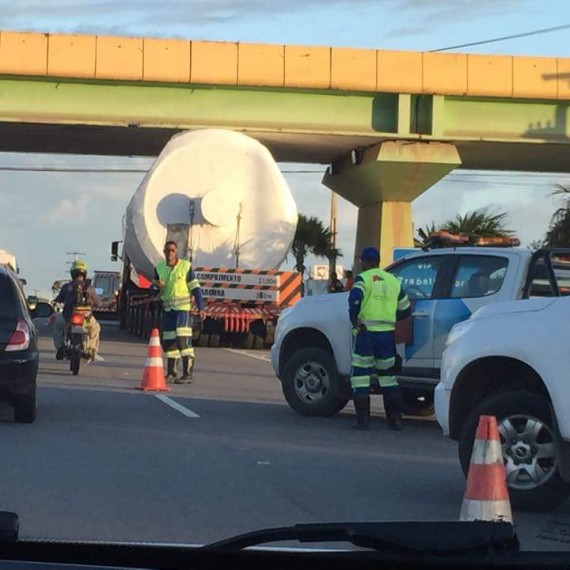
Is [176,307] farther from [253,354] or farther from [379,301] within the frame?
[253,354]

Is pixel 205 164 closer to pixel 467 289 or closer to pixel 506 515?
pixel 467 289

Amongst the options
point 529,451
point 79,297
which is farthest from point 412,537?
point 79,297

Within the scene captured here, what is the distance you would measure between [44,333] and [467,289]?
2189 centimetres

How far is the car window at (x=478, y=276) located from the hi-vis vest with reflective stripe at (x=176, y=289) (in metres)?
5.52

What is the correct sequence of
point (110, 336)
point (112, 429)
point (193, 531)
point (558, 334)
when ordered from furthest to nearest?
point (110, 336), point (112, 429), point (558, 334), point (193, 531)

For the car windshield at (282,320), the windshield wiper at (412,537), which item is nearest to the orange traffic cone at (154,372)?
the car windshield at (282,320)

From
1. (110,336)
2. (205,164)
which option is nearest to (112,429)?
(205,164)

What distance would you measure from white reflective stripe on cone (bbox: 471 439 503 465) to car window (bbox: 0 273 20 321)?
6.66 m

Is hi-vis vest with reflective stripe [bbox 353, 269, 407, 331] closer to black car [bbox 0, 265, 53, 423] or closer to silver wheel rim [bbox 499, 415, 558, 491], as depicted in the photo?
black car [bbox 0, 265, 53, 423]

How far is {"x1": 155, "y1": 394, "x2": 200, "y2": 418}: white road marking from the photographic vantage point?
13.6m

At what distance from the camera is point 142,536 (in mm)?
7098

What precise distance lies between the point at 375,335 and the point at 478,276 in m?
1.13

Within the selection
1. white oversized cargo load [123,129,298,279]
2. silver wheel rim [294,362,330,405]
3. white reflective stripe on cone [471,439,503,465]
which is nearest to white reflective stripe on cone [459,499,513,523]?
white reflective stripe on cone [471,439,503,465]

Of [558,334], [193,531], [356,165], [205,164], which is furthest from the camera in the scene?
[356,165]
